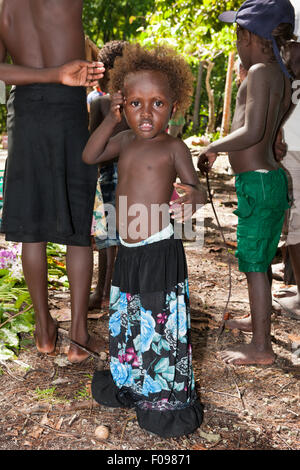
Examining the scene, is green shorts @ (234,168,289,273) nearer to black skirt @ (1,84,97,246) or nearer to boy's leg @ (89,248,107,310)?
black skirt @ (1,84,97,246)

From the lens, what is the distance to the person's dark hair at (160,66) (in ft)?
6.62

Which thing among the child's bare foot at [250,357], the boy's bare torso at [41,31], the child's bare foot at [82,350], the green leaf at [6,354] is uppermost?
the boy's bare torso at [41,31]

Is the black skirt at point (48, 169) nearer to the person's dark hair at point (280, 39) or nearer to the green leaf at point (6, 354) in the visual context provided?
the green leaf at point (6, 354)

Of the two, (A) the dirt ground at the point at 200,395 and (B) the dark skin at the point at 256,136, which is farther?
(B) the dark skin at the point at 256,136

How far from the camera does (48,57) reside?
2.35 meters

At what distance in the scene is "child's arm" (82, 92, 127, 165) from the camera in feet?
6.75

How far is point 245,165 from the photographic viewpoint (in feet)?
8.69

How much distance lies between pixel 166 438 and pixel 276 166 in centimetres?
160

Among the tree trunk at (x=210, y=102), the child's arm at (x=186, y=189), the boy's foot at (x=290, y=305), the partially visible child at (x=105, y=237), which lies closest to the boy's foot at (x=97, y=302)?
the partially visible child at (x=105, y=237)

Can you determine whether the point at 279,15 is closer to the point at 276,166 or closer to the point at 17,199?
the point at 276,166

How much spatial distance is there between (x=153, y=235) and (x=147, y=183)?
0.76 feet

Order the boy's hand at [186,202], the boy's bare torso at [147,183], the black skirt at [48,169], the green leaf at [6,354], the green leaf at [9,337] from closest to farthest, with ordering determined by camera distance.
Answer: the boy's hand at [186,202] < the boy's bare torso at [147,183] < the black skirt at [48,169] < the green leaf at [6,354] < the green leaf at [9,337]

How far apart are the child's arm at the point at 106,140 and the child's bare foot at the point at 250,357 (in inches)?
53.5

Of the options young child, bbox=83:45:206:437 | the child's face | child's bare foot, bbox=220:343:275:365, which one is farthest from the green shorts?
the child's face
